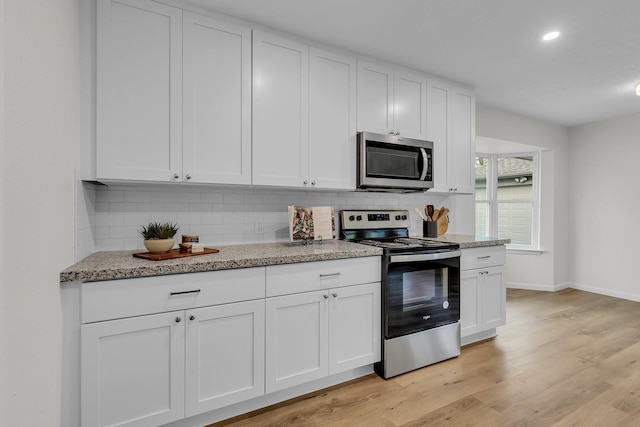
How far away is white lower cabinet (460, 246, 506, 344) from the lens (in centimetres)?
272

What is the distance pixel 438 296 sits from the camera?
2.50 meters

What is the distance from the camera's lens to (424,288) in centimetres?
242

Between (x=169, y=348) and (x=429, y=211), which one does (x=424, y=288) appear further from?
(x=169, y=348)

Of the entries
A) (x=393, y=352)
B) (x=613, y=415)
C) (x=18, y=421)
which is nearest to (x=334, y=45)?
(x=393, y=352)

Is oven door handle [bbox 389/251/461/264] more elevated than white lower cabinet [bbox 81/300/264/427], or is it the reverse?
oven door handle [bbox 389/251/461/264]

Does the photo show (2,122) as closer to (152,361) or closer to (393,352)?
(152,361)

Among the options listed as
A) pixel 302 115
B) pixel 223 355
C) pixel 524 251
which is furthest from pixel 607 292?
pixel 223 355

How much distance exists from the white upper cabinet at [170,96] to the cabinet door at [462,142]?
2.01 meters

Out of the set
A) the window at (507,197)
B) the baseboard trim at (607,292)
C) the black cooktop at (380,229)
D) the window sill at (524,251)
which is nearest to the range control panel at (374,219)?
the black cooktop at (380,229)

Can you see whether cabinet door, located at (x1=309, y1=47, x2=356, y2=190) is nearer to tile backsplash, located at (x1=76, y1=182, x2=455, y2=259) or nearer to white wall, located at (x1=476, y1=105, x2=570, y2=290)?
tile backsplash, located at (x1=76, y1=182, x2=455, y2=259)

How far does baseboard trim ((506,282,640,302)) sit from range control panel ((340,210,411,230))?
303cm

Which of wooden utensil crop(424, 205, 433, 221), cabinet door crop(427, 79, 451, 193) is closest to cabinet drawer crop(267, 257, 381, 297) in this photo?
wooden utensil crop(424, 205, 433, 221)

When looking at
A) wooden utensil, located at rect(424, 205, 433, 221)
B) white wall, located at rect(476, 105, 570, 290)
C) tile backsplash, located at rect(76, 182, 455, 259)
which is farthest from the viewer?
white wall, located at rect(476, 105, 570, 290)

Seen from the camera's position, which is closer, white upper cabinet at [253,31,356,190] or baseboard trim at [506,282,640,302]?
white upper cabinet at [253,31,356,190]
